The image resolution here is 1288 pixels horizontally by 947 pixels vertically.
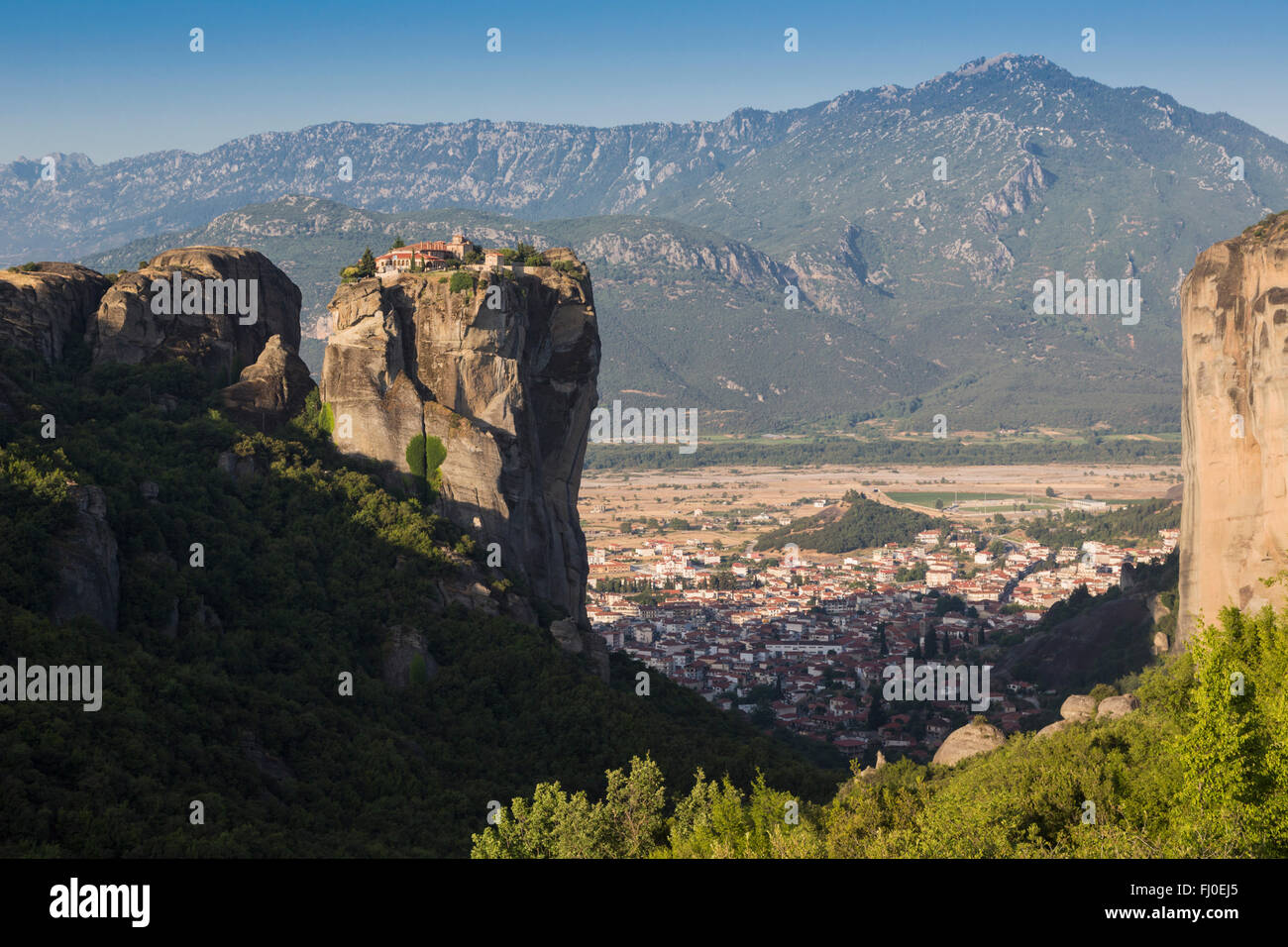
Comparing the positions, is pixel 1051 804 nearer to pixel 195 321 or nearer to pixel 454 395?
pixel 454 395

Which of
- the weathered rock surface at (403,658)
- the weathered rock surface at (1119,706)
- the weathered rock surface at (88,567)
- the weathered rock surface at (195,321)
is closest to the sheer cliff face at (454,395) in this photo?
the weathered rock surface at (195,321)

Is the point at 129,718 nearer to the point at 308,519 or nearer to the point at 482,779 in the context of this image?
the point at 482,779

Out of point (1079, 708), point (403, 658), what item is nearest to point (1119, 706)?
point (1079, 708)

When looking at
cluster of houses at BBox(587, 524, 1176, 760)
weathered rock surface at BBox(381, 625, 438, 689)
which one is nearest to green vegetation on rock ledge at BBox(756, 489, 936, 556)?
cluster of houses at BBox(587, 524, 1176, 760)

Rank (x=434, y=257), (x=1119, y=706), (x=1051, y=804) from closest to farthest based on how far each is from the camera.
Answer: (x=1051, y=804), (x=1119, y=706), (x=434, y=257)

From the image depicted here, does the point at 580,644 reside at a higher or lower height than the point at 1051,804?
higher

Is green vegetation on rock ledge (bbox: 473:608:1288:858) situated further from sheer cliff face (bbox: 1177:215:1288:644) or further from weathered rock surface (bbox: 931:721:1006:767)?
sheer cliff face (bbox: 1177:215:1288:644)
